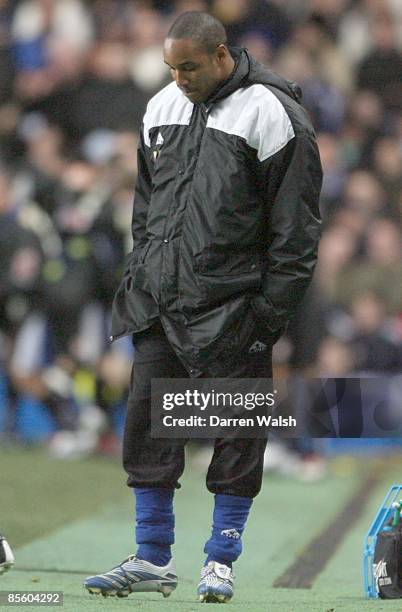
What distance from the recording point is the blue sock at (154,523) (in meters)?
5.72

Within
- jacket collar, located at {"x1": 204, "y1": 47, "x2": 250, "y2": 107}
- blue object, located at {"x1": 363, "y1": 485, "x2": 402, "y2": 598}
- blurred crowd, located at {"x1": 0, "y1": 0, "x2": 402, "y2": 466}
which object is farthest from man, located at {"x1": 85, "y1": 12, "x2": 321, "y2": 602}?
blurred crowd, located at {"x1": 0, "y1": 0, "x2": 402, "y2": 466}

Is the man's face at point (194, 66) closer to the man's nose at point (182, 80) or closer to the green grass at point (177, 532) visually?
the man's nose at point (182, 80)

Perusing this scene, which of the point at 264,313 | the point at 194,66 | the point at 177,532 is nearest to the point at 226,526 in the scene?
the point at 264,313

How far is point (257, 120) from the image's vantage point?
18.1 feet

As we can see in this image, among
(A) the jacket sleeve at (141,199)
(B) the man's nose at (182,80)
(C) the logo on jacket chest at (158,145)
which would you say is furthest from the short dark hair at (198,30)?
(A) the jacket sleeve at (141,199)

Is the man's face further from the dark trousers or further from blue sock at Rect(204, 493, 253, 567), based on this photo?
A: blue sock at Rect(204, 493, 253, 567)

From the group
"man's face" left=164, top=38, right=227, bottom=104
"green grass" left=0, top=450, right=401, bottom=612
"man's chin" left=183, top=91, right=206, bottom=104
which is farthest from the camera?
"green grass" left=0, top=450, right=401, bottom=612

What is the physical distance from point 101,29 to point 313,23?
7.29 ft

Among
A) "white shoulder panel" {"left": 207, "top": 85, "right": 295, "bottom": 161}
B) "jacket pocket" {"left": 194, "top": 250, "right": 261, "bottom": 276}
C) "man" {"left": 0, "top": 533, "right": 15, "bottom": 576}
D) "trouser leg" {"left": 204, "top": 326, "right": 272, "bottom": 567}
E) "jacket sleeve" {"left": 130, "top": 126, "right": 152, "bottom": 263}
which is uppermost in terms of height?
"white shoulder panel" {"left": 207, "top": 85, "right": 295, "bottom": 161}

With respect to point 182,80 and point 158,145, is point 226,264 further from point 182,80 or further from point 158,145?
point 182,80

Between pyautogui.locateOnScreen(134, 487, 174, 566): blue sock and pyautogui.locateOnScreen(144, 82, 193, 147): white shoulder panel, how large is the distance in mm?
1332

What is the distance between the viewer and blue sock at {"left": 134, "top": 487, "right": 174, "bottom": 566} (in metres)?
5.72

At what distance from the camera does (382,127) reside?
1526 cm

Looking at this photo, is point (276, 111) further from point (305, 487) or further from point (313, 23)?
point (313, 23)
